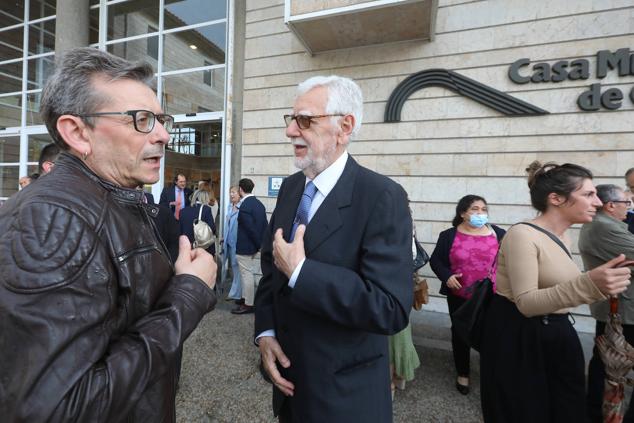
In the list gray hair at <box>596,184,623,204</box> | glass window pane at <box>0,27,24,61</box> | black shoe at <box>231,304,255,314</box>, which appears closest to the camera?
gray hair at <box>596,184,623,204</box>

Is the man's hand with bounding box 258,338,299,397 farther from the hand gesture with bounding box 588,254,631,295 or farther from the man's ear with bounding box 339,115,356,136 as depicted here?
the hand gesture with bounding box 588,254,631,295

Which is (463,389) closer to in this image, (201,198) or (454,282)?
(454,282)

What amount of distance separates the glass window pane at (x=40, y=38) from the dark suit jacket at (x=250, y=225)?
1058 cm

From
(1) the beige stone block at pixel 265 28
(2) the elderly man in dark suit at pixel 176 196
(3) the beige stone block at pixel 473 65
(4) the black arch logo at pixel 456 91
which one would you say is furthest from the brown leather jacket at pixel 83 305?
(2) the elderly man in dark suit at pixel 176 196

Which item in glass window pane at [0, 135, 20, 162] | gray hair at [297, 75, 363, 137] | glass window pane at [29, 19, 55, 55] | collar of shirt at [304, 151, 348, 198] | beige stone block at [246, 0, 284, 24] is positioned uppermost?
glass window pane at [29, 19, 55, 55]

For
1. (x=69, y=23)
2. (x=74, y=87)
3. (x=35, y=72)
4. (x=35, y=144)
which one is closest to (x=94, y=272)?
(x=74, y=87)

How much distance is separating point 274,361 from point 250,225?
3.93 metres

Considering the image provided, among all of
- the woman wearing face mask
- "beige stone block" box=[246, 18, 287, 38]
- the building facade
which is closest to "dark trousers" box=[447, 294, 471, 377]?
the woman wearing face mask

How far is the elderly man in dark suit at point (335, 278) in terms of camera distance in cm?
123

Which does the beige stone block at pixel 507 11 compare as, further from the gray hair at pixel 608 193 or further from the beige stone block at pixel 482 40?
the gray hair at pixel 608 193

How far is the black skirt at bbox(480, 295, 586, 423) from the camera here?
1.87m

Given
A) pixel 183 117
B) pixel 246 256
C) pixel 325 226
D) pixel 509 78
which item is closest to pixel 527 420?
pixel 325 226

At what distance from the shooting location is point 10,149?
35.9ft

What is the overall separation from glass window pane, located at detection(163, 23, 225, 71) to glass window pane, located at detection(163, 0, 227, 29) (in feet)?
0.93
